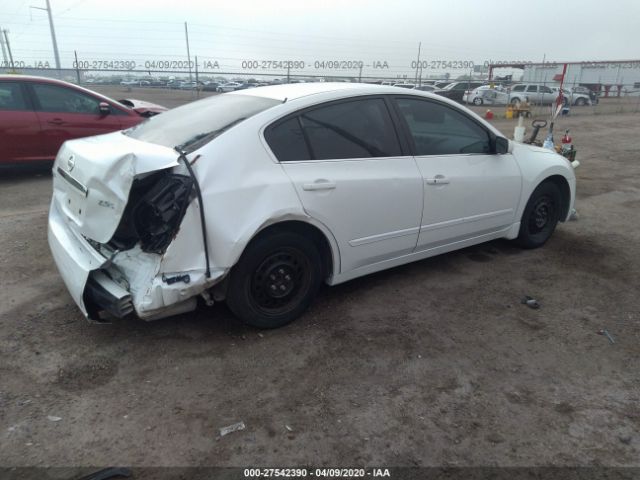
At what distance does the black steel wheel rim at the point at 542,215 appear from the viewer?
4.90 meters

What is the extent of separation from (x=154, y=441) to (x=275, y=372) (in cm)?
81

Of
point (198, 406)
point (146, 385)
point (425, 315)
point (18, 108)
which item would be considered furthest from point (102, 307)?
point (18, 108)

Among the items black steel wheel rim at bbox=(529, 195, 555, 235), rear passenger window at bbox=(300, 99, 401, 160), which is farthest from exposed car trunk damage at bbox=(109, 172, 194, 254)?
black steel wheel rim at bbox=(529, 195, 555, 235)

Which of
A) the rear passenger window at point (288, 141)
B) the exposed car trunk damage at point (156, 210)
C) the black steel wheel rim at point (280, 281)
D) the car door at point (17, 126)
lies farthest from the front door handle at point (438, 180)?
the car door at point (17, 126)

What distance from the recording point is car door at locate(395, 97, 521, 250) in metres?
3.89

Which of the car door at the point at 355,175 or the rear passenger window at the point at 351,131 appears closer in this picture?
the car door at the point at 355,175

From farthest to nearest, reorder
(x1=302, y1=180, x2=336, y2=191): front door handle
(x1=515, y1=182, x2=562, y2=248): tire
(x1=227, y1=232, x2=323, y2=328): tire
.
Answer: (x1=515, y1=182, x2=562, y2=248): tire
(x1=302, y1=180, x2=336, y2=191): front door handle
(x1=227, y1=232, x2=323, y2=328): tire

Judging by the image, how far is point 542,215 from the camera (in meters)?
5.00

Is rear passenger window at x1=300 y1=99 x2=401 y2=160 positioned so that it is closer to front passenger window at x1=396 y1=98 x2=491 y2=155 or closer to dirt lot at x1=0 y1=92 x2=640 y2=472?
front passenger window at x1=396 y1=98 x2=491 y2=155

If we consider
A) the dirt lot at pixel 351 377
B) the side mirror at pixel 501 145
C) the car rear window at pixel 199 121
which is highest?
the car rear window at pixel 199 121

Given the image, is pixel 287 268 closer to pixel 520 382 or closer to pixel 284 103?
pixel 284 103

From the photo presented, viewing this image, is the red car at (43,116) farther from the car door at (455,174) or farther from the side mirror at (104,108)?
the car door at (455,174)

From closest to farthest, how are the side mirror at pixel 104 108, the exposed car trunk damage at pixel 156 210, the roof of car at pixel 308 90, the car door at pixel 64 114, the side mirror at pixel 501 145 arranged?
1. the exposed car trunk damage at pixel 156 210
2. the roof of car at pixel 308 90
3. the side mirror at pixel 501 145
4. the car door at pixel 64 114
5. the side mirror at pixel 104 108

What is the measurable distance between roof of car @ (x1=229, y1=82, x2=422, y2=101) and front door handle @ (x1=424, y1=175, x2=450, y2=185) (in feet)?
2.45
